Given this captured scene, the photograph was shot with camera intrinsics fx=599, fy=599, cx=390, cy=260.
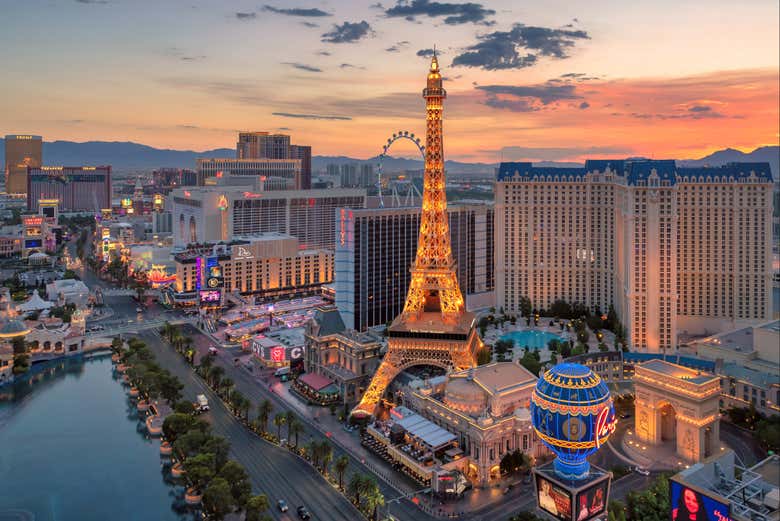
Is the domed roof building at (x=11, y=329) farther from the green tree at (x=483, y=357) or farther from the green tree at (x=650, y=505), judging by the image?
the green tree at (x=650, y=505)

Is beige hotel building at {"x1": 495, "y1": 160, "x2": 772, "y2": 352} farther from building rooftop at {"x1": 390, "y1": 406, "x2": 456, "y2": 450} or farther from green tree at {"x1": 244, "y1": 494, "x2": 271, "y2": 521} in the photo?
green tree at {"x1": 244, "y1": 494, "x2": 271, "y2": 521}

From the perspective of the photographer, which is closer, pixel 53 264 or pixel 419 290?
pixel 419 290

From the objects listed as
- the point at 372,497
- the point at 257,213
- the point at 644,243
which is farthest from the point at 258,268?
the point at 372,497

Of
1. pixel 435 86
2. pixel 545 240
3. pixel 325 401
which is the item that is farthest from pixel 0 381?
pixel 545 240

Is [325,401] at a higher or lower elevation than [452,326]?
lower

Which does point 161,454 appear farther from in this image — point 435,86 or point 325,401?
point 435,86

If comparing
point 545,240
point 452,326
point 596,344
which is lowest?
point 596,344
